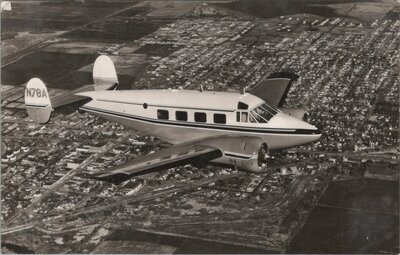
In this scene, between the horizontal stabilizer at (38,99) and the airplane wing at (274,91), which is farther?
the airplane wing at (274,91)

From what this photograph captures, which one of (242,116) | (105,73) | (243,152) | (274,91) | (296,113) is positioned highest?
(105,73)

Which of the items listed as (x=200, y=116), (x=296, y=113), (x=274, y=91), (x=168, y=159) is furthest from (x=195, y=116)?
(x=274, y=91)

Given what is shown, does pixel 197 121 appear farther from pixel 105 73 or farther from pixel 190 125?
pixel 105 73

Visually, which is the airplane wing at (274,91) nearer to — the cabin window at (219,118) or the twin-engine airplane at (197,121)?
the twin-engine airplane at (197,121)

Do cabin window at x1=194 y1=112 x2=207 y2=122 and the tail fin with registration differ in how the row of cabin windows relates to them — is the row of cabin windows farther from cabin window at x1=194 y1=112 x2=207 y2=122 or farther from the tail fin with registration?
the tail fin with registration

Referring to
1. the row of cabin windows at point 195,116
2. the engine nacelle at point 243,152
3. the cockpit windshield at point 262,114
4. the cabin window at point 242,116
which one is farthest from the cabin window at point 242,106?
the engine nacelle at point 243,152

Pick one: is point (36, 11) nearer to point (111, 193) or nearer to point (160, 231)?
point (111, 193)
